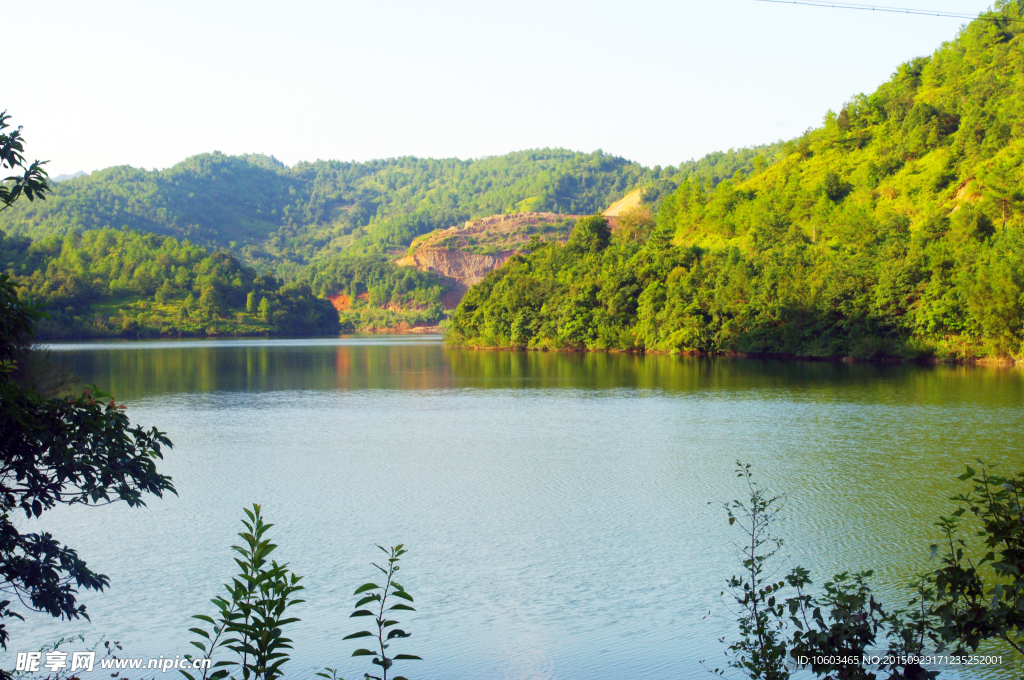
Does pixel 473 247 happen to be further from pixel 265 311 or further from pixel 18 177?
pixel 18 177

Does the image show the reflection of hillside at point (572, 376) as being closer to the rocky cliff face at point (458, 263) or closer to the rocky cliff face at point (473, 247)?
the rocky cliff face at point (473, 247)

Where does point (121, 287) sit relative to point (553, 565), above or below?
above

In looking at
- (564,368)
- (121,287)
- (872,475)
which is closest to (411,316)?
(121,287)

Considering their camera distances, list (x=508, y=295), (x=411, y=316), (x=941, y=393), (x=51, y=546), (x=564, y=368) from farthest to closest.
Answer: (x=411, y=316), (x=508, y=295), (x=564, y=368), (x=941, y=393), (x=51, y=546)

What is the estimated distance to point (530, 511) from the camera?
40.5 feet

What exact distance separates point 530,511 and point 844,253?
46.9 metres

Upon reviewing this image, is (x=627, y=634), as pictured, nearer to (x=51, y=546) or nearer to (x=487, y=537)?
(x=487, y=537)

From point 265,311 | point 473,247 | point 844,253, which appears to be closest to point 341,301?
point 473,247

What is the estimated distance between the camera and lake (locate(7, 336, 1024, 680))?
301 inches

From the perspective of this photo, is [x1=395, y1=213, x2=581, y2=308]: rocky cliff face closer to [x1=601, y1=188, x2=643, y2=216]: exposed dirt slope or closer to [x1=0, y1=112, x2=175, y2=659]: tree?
[x1=601, y1=188, x2=643, y2=216]: exposed dirt slope

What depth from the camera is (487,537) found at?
10.9 meters

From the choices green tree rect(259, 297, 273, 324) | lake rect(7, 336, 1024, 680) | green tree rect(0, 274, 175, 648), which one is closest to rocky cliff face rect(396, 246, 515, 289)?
green tree rect(259, 297, 273, 324)

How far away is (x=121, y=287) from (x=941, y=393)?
9964 centimetres

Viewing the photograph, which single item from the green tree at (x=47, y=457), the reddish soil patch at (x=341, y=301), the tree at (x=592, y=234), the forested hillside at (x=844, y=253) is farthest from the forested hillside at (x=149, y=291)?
the green tree at (x=47, y=457)
